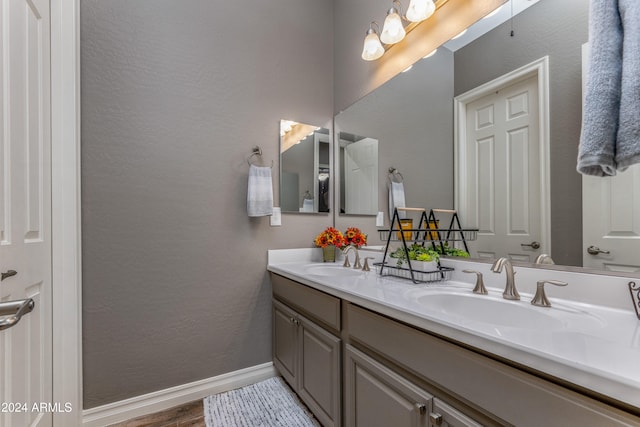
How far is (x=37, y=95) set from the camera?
1.16 meters

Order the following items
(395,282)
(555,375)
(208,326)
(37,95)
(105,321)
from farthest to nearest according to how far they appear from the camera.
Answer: (208,326) → (105,321) → (395,282) → (37,95) → (555,375)

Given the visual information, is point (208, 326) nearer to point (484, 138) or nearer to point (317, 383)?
point (317, 383)

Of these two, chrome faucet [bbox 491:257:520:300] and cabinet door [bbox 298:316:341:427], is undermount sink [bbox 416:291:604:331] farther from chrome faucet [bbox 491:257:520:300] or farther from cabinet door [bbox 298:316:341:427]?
cabinet door [bbox 298:316:341:427]

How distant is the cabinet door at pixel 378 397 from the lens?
0.83 metres

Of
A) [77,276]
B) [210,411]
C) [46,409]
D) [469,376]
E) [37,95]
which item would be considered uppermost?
[37,95]

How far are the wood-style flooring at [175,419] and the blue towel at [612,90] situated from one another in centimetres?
197

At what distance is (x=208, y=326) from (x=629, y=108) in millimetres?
2015

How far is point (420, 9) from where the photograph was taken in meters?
1.44

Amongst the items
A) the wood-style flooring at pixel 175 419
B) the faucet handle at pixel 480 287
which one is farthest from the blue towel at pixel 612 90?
the wood-style flooring at pixel 175 419

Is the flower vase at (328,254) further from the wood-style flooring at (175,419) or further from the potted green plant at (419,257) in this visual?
the wood-style flooring at (175,419)

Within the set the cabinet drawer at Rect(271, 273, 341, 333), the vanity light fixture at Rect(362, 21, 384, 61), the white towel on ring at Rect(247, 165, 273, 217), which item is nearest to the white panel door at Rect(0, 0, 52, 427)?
the white towel on ring at Rect(247, 165, 273, 217)

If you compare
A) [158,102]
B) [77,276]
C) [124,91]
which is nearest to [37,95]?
[124,91]

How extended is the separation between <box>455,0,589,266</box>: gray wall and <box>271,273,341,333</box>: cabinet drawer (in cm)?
86

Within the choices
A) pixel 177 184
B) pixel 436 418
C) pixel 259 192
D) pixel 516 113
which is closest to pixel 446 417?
pixel 436 418
